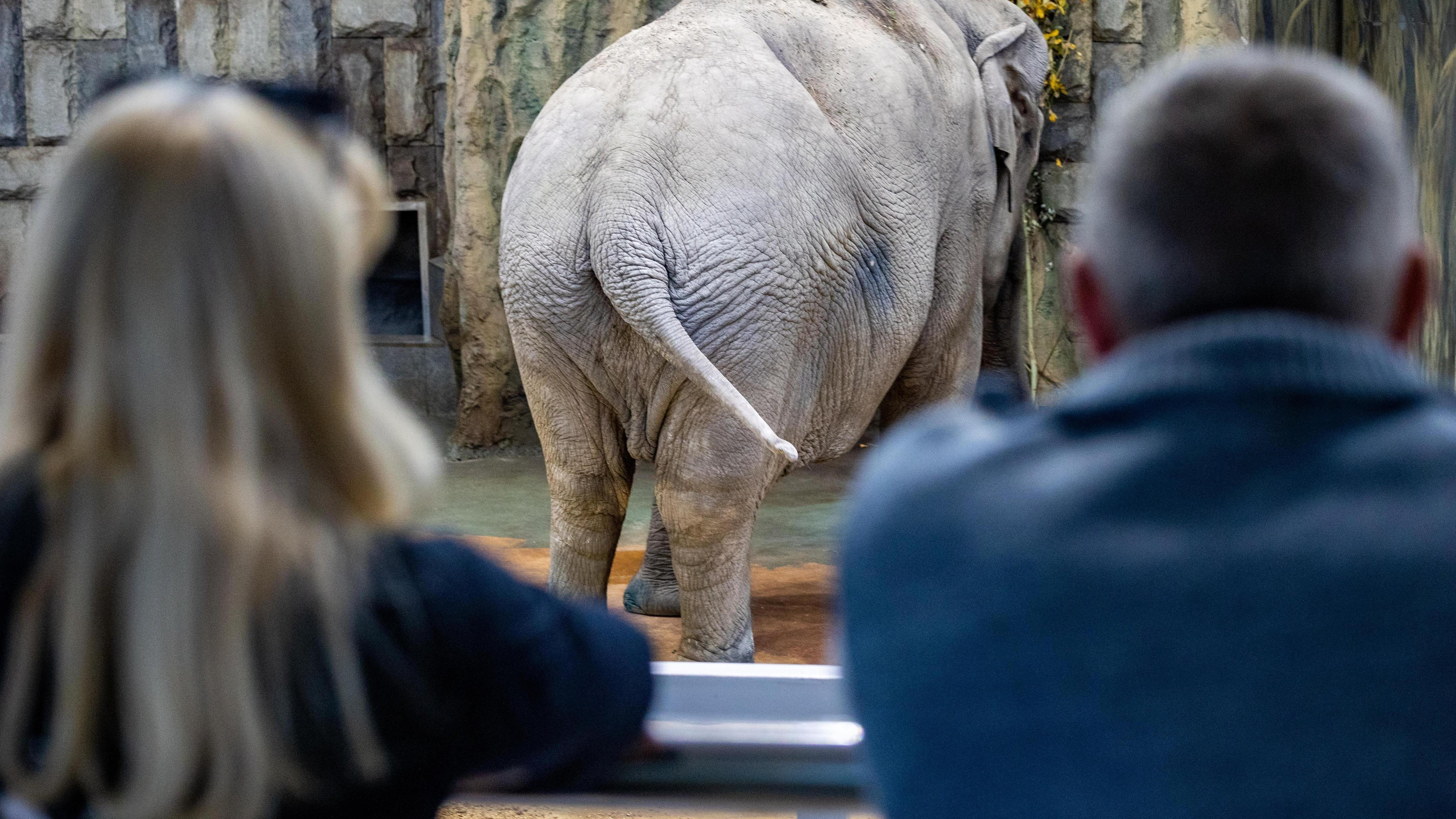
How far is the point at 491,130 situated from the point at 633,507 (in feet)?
5.79

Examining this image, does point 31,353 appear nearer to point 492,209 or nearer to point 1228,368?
point 1228,368

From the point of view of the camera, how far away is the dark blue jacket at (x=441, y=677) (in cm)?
72

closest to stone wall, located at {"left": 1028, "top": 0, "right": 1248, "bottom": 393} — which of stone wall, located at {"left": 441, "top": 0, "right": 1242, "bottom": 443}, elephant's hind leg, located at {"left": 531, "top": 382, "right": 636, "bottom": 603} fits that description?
stone wall, located at {"left": 441, "top": 0, "right": 1242, "bottom": 443}

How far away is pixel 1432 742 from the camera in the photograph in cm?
70

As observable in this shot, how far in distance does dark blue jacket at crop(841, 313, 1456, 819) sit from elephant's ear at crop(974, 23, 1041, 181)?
372 cm

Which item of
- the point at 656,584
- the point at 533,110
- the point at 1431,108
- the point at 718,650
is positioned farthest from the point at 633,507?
the point at 1431,108

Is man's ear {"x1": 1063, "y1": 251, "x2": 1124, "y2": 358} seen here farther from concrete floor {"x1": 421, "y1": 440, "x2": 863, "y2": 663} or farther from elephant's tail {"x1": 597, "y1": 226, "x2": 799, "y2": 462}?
concrete floor {"x1": 421, "y1": 440, "x2": 863, "y2": 663}

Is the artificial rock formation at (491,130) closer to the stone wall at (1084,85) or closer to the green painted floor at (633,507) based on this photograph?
the green painted floor at (633,507)

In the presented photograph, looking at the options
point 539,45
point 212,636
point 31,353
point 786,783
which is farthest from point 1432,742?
point 539,45

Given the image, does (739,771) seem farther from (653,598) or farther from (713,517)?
(653,598)

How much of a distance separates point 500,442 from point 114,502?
645cm

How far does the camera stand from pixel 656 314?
10.1 ft

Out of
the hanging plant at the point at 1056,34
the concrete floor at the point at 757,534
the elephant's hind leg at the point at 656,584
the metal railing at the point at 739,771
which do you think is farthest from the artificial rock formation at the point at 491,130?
the metal railing at the point at 739,771

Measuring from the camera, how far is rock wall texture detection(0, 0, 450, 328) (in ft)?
28.7
